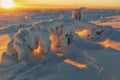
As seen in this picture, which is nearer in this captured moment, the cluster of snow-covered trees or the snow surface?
the snow surface

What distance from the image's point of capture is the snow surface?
10.2 m

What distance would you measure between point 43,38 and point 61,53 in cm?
103

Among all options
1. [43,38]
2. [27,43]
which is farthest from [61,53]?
[27,43]

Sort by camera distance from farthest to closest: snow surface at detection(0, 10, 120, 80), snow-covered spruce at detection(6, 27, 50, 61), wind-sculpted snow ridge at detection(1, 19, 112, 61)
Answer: wind-sculpted snow ridge at detection(1, 19, 112, 61), snow-covered spruce at detection(6, 27, 50, 61), snow surface at detection(0, 10, 120, 80)

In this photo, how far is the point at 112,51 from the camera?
12.1 m

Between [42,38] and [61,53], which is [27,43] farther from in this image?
[61,53]

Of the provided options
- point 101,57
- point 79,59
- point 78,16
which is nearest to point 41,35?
point 79,59

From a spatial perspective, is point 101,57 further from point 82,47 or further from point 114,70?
point 82,47

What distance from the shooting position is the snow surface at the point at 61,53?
33.6ft


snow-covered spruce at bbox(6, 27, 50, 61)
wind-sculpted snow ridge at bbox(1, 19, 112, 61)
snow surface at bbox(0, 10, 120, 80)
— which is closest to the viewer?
snow surface at bbox(0, 10, 120, 80)

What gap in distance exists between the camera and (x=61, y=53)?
12.5 meters

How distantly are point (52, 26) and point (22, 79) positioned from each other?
3.70m

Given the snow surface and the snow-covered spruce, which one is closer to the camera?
the snow surface

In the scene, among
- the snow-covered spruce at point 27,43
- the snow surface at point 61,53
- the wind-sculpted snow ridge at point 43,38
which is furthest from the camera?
the wind-sculpted snow ridge at point 43,38
